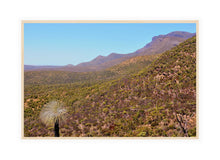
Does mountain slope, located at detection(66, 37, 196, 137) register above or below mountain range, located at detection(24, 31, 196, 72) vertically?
below

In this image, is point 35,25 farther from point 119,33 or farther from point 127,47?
point 127,47

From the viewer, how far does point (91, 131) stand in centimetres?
628

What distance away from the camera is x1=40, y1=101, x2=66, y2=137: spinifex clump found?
6039 mm

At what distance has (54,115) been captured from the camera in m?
6.04

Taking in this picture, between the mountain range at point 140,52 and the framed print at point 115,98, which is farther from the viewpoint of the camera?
the mountain range at point 140,52

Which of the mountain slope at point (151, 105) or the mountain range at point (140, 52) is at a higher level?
the mountain range at point (140, 52)

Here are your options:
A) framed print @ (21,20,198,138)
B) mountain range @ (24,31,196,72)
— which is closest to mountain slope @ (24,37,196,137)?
framed print @ (21,20,198,138)

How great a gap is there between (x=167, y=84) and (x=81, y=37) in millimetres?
4777

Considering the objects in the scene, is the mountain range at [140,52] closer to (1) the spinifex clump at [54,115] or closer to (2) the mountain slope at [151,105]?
(2) the mountain slope at [151,105]

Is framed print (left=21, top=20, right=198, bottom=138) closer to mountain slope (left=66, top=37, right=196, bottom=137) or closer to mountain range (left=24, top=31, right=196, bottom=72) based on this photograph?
mountain slope (left=66, top=37, right=196, bottom=137)

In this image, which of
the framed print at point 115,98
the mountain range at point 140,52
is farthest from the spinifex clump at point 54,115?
the mountain range at point 140,52

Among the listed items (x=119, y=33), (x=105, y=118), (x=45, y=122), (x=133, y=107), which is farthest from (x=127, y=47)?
(x=45, y=122)

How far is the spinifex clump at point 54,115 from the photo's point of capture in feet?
19.8

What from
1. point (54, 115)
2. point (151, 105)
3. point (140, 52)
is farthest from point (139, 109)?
point (140, 52)
